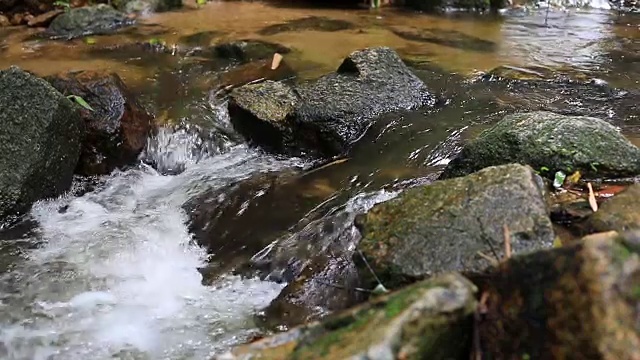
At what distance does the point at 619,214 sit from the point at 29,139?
3.91m

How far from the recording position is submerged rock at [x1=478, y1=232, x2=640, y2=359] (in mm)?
1627

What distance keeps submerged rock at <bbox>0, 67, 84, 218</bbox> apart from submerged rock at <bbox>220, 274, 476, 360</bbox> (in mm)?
3135

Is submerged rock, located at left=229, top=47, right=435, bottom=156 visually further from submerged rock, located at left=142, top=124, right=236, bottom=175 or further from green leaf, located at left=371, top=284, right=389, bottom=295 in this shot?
green leaf, located at left=371, top=284, right=389, bottom=295

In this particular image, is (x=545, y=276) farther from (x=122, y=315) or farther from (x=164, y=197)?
(x=164, y=197)

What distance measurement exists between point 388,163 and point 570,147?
57.7 inches

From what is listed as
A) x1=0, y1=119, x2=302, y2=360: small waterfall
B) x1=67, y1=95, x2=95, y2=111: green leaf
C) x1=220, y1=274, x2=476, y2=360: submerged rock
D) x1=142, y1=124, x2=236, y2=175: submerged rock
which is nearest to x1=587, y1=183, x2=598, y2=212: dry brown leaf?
x1=220, y1=274, x2=476, y2=360: submerged rock

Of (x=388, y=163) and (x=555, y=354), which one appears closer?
(x=555, y=354)

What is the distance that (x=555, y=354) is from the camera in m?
1.71

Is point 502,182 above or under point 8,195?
above

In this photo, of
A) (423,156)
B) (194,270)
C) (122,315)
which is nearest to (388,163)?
(423,156)

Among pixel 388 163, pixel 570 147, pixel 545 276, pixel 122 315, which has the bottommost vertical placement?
pixel 122 315

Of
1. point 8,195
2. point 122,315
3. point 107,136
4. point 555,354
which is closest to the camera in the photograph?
point 555,354

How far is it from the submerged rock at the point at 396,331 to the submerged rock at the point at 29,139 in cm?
313

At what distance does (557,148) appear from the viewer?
11.8ft
